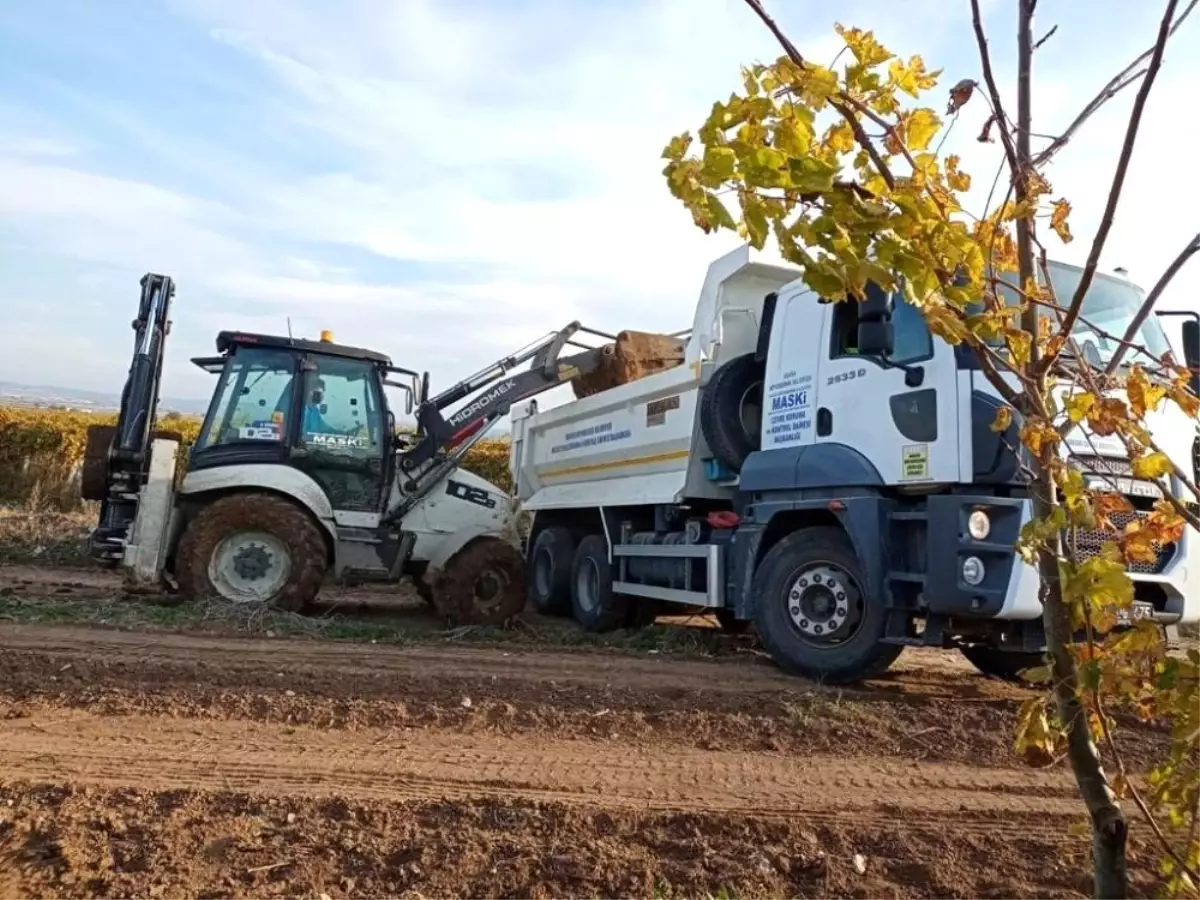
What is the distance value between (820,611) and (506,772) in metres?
2.96

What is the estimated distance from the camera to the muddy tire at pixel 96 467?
941cm

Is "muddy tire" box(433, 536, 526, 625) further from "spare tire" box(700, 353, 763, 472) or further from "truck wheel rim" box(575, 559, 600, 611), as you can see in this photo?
"spare tire" box(700, 353, 763, 472)

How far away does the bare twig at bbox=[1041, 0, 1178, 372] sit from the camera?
6.16 ft

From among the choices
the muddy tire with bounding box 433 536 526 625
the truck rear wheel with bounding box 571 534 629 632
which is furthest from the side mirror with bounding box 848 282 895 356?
the muddy tire with bounding box 433 536 526 625

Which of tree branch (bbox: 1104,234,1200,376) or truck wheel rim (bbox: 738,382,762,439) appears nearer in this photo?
tree branch (bbox: 1104,234,1200,376)

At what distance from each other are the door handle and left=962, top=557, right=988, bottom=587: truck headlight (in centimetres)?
148

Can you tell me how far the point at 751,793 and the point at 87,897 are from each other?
258 centimetres

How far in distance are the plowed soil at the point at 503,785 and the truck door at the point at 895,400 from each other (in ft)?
4.98

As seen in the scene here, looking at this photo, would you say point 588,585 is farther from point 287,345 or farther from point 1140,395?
point 1140,395

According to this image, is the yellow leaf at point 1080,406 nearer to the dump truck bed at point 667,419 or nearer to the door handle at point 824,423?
the door handle at point 824,423

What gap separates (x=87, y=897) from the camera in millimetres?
3092

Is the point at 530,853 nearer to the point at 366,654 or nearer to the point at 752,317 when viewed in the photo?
the point at 366,654

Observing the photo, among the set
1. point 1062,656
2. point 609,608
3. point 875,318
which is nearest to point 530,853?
point 1062,656

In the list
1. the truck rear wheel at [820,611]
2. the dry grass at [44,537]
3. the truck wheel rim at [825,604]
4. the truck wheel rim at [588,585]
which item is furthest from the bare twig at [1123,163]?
the dry grass at [44,537]
